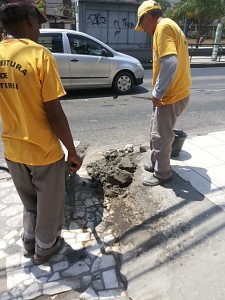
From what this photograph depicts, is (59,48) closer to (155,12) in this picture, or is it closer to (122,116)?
(122,116)

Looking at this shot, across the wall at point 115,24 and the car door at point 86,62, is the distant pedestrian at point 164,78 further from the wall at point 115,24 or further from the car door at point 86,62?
the wall at point 115,24

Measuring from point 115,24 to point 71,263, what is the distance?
47.8 ft

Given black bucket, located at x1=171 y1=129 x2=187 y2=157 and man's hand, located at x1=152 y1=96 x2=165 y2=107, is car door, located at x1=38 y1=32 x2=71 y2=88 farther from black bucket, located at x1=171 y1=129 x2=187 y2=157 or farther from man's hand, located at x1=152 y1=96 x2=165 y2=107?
man's hand, located at x1=152 y1=96 x2=165 y2=107

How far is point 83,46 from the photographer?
315 inches

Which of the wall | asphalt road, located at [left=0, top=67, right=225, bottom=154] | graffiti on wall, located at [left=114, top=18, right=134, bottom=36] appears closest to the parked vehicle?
asphalt road, located at [left=0, top=67, right=225, bottom=154]

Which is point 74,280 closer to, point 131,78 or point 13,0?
point 13,0

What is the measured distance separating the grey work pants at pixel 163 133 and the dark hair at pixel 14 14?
1677mm

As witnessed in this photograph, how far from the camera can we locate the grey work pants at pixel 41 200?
2152mm

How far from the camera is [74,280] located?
7.66ft

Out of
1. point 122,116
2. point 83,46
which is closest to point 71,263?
point 122,116

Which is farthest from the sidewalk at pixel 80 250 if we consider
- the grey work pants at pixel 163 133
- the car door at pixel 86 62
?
the car door at pixel 86 62

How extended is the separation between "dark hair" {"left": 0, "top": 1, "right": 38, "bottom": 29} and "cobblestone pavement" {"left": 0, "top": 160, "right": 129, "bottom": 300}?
1.80 metres

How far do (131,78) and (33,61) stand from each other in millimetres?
7117

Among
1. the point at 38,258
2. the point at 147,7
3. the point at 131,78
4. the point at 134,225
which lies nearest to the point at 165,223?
the point at 134,225
